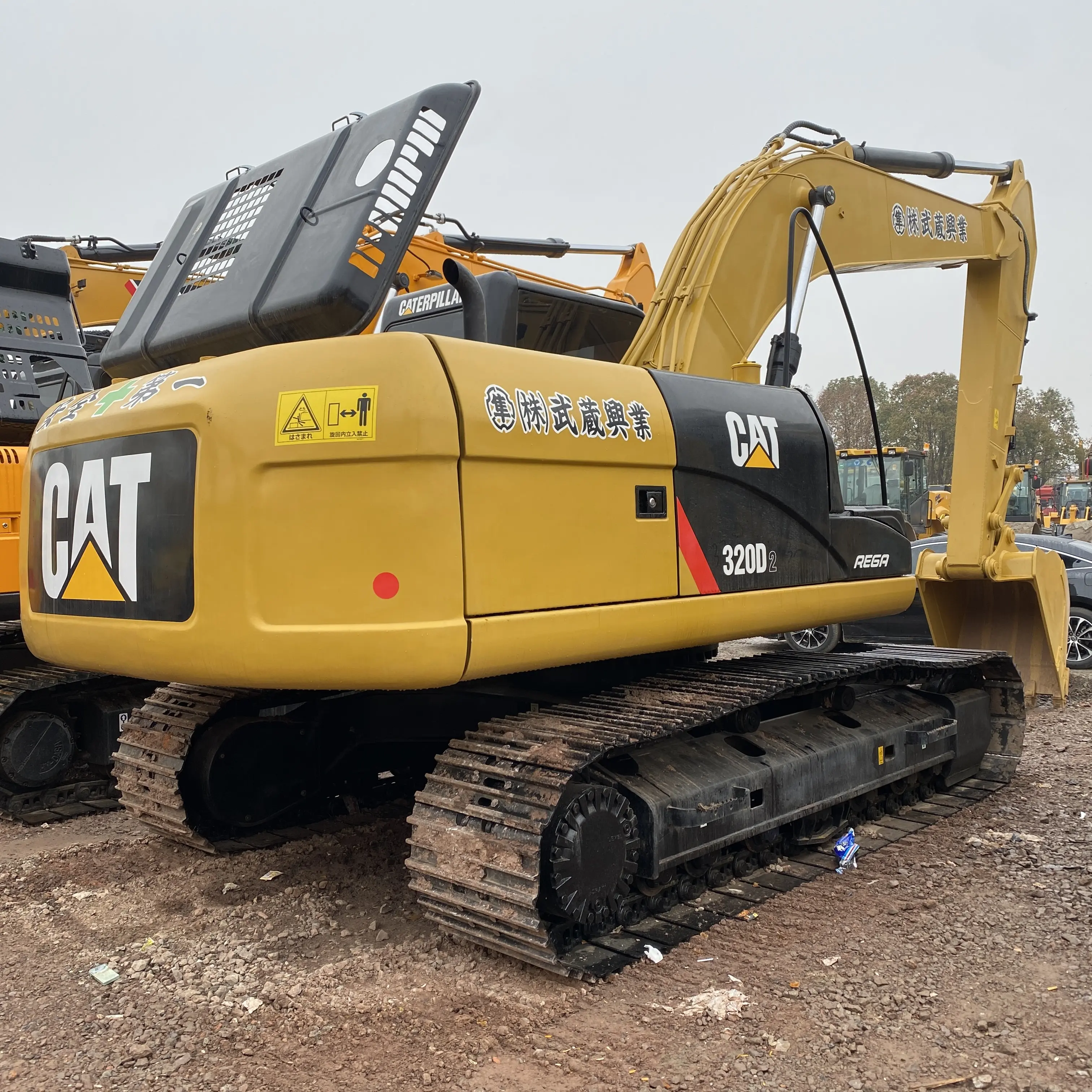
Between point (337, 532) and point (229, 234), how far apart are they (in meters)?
1.86

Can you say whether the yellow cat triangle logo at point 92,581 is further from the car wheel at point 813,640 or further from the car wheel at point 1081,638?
the car wheel at point 1081,638

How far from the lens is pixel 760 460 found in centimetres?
418

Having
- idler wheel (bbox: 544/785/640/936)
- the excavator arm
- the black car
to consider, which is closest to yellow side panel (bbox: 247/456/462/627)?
idler wheel (bbox: 544/785/640/936)

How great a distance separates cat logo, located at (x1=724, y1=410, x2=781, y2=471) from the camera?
4.10 m

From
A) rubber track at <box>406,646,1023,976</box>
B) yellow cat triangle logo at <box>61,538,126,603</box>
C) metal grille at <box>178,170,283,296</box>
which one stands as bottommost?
rubber track at <box>406,646,1023,976</box>

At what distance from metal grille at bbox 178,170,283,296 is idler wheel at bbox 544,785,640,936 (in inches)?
93.6

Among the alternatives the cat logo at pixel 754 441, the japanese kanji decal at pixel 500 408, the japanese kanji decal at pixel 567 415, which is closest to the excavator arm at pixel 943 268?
the cat logo at pixel 754 441

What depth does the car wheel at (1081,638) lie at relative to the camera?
32.6ft

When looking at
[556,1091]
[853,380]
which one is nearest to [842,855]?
[556,1091]

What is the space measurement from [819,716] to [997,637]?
2993 mm

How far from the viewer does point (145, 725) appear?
4801 millimetres

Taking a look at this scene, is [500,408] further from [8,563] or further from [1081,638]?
[1081,638]

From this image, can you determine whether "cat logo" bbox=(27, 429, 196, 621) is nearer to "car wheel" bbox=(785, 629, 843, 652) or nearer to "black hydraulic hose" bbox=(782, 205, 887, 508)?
"black hydraulic hose" bbox=(782, 205, 887, 508)

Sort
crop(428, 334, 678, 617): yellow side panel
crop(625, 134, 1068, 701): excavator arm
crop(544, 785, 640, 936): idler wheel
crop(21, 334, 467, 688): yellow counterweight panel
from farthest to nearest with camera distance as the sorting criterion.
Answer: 1. crop(625, 134, 1068, 701): excavator arm
2. crop(544, 785, 640, 936): idler wheel
3. crop(428, 334, 678, 617): yellow side panel
4. crop(21, 334, 467, 688): yellow counterweight panel
